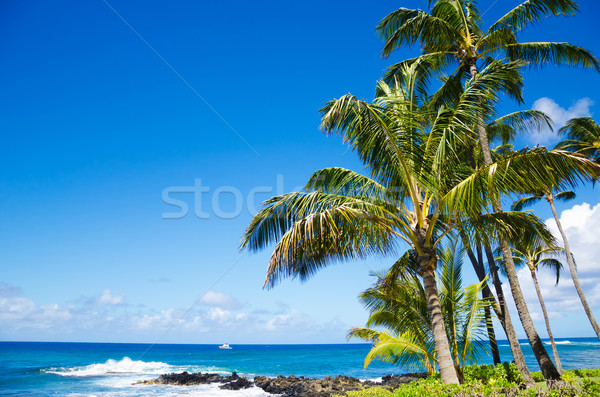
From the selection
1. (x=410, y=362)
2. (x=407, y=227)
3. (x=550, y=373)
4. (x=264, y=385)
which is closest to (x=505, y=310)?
(x=550, y=373)

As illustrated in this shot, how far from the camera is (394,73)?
37.6 ft

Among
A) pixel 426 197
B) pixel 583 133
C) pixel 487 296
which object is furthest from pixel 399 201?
pixel 583 133

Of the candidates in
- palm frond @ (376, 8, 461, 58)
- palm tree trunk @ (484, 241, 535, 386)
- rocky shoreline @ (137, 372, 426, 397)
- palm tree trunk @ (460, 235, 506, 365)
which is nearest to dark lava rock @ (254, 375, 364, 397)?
rocky shoreline @ (137, 372, 426, 397)

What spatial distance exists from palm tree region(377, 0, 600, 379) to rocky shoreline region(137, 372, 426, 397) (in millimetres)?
11039

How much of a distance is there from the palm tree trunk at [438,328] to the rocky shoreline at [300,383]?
1054cm

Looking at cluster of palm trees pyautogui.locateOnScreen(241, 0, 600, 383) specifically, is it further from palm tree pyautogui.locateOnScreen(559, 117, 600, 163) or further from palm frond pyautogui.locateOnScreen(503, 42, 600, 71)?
palm tree pyautogui.locateOnScreen(559, 117, 600, 163)

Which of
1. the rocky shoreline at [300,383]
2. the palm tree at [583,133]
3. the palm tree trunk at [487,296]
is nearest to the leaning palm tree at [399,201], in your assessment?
the palm tree trunk at [487,296]

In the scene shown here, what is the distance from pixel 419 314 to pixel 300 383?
42.3 ft

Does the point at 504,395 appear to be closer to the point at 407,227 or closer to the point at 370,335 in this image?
the point at 407,227

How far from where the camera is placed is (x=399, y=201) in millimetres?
7938

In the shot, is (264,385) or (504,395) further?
(264,385)

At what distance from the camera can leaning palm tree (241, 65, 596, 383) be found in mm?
6633

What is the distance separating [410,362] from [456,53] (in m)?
8.51

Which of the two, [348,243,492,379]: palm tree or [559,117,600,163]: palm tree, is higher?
A: [559,117,600,163]: palm tree
